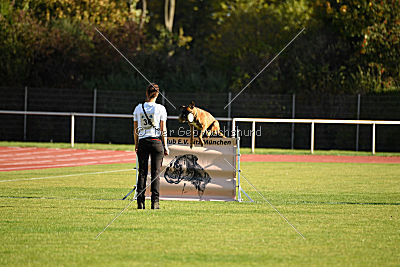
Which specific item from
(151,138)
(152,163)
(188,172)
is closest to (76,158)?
(188,172)

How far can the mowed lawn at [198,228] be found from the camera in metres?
7.85

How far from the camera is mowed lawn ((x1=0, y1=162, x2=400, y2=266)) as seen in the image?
7848mm

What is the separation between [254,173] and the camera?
1988 cm

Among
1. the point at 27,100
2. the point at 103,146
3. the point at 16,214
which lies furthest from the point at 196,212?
the point at 27,100

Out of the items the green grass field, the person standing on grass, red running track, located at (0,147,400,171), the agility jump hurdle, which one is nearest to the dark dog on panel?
the agility jump hurdle

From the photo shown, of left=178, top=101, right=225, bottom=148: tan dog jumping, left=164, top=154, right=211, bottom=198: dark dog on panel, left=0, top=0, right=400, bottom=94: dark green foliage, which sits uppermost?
left=0, top=0, right=400, bottom=94: dark green foliage

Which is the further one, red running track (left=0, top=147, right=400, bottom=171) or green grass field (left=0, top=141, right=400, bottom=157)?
green grass field (left=0, top=141, right=400, bottom=157)

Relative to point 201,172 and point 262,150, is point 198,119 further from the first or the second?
point 262,150

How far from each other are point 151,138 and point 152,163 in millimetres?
482

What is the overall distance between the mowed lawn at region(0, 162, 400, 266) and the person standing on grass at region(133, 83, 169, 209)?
427 millimetres

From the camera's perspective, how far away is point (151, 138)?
11555 mm

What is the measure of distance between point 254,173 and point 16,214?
10081 millimetres

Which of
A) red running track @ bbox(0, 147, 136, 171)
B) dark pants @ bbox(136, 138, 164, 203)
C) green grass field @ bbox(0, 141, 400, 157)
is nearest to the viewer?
dark pants @ bbox(136, 138, 164, 203)

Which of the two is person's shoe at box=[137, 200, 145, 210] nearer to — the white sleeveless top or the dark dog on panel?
the dark dog on panel
